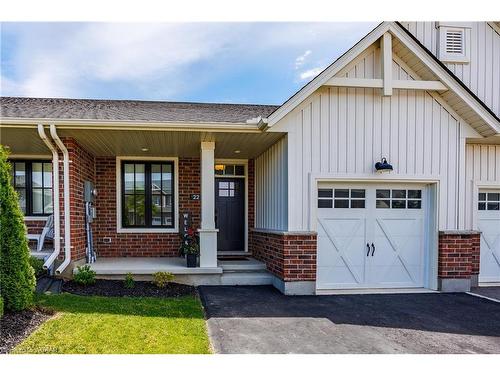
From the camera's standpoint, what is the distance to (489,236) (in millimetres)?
7770

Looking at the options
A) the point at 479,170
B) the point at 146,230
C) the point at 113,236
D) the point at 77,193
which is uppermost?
the point at 479,170

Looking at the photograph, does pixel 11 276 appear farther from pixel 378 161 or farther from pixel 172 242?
pixel 378 161

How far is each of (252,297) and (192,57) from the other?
8.38 meters

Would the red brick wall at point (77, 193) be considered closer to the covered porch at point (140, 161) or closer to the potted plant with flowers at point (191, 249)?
the covered porch at point (140, 161)

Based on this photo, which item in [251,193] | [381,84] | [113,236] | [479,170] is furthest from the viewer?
[251,193]

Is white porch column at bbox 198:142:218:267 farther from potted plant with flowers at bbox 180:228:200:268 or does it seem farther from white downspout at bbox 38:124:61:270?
white downspout at bbox 38:124:61:270

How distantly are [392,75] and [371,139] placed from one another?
1278mm

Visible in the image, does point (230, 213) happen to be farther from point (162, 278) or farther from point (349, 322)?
point (349, 322)

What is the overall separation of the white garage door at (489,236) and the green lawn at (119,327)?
20.7 ft

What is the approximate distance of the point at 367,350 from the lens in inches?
156

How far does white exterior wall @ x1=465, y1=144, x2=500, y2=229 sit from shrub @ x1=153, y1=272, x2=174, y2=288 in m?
6.31

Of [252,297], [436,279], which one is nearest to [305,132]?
[252,297]

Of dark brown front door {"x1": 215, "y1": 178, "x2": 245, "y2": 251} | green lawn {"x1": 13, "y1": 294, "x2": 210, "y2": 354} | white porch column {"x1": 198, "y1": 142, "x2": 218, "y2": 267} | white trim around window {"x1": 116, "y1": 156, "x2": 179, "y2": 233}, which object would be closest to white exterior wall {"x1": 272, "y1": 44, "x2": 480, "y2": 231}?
white porch column {"x1": 198, "y1": 142, "x2": 218, "y2": 267}

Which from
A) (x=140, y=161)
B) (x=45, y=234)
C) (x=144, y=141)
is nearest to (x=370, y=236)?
(x=144, y=141)
